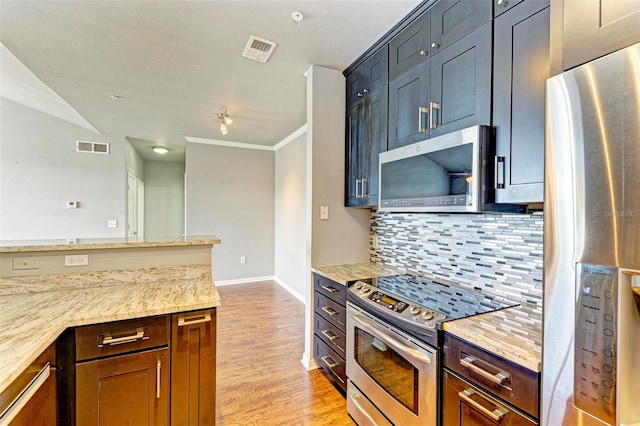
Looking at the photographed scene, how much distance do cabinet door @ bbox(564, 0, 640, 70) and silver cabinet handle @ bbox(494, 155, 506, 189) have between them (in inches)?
22.1

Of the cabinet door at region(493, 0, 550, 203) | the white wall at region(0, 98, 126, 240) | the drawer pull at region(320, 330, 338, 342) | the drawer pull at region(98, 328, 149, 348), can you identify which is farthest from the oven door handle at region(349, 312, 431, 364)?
the white wall at region(0, 98, 126, 240)

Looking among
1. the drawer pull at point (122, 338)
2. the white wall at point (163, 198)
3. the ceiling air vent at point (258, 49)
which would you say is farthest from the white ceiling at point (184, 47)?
the white wall at point (163, 198)

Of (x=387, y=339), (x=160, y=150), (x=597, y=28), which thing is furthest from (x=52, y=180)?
(x=597, y=28)

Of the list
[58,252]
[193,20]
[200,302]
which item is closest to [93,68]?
[193,20]

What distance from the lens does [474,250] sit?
72.4 inches

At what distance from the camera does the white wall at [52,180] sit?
13.4 feet

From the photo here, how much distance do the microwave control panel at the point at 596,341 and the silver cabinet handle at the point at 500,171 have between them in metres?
0.67

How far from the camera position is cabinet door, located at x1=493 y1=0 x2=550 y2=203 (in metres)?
1.21

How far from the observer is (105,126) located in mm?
4305

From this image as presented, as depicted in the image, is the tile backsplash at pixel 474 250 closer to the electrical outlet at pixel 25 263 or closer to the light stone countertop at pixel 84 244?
the light stone countertop at pixel 84 244

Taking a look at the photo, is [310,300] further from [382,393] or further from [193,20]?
[193,20]

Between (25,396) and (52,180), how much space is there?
15.1 feet

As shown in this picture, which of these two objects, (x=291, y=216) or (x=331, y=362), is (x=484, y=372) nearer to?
(x=331, y=362)

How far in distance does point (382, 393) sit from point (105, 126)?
5.02 metres
